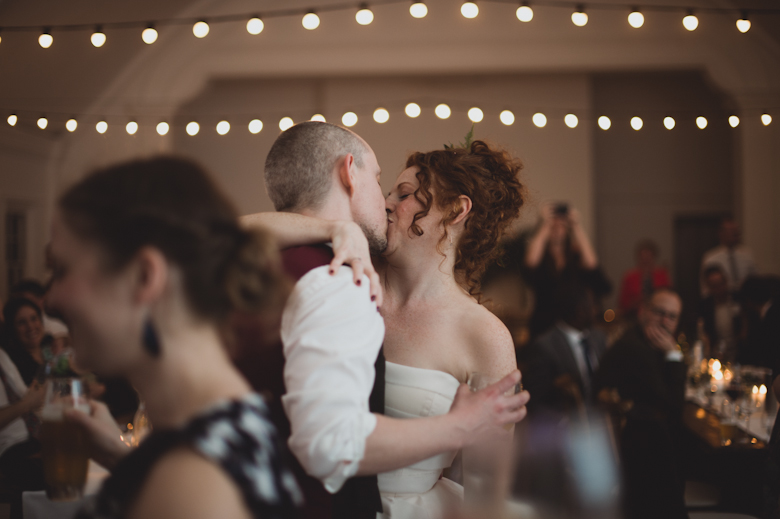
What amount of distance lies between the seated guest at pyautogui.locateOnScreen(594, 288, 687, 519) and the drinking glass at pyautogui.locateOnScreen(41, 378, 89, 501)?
1977mm

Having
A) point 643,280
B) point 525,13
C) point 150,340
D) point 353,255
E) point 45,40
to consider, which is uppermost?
point 525,13

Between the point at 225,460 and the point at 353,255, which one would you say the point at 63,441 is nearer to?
the point at 353,255

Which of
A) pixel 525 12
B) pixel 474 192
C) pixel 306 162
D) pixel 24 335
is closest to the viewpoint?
pixel 306 162

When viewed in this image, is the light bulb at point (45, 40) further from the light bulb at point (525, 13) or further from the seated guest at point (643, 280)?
the seated guest at point (643, 280)

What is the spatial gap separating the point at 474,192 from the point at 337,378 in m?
0.91

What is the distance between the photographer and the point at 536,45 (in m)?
8.20

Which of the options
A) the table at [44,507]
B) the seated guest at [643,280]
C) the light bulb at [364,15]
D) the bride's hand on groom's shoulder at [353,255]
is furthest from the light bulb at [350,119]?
the seated guest at [643,280]

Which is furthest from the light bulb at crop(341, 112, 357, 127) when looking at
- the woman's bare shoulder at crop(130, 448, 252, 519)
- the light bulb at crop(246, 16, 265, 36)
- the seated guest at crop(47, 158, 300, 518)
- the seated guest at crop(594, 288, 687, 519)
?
the woman's bare shoulder at crop(130, 448, 252, 519)

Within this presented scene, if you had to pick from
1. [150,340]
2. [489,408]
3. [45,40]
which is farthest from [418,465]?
[45,40]

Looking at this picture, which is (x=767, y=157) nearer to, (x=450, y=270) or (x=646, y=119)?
(x=646, y=119)

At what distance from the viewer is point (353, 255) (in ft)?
4.00

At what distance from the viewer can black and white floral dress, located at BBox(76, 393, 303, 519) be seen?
2.24 ft

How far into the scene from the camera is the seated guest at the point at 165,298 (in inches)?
28.5

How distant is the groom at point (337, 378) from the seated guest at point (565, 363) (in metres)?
2.26
